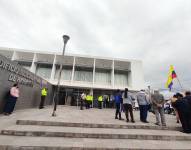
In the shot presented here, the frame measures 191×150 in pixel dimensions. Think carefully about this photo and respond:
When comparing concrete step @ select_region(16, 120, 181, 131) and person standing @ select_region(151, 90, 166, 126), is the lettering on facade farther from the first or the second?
person standing @ select_region(151, 90, 166, 126)

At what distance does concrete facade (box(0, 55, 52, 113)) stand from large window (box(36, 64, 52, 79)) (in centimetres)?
887

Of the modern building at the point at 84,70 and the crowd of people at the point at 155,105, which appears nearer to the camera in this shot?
the crowd of people at the point at 155,105

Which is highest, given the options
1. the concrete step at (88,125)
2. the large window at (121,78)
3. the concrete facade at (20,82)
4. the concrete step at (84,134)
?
the large window at (121,78)

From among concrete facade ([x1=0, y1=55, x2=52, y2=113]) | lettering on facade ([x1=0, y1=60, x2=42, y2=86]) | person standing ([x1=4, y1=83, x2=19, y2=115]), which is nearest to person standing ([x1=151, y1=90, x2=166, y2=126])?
person standing ([x1=4, y1=83, x2=19, y2=115])

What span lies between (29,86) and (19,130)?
6.38 metres

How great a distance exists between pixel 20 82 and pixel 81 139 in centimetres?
645

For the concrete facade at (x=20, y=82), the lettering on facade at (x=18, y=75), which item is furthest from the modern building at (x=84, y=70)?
the lettering on facade at (x=18, y=75)

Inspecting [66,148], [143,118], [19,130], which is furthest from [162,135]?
[19,130]

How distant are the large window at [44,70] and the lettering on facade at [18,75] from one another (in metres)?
9.87

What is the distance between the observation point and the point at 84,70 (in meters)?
20.4

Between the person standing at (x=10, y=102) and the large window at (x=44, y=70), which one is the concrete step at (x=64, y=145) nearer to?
the person standing at (x=10, y=102)

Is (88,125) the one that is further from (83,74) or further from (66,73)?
(66,73)

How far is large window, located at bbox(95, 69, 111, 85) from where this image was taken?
20.1m

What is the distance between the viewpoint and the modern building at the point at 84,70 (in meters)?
18.7
